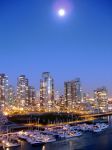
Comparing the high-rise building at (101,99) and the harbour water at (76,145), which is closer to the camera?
the harbour water at (76,145)

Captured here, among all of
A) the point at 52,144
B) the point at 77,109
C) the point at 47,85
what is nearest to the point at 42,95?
the point at 47,85

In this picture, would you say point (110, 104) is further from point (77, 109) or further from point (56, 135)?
point (56, 135)

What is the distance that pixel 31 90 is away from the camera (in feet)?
262

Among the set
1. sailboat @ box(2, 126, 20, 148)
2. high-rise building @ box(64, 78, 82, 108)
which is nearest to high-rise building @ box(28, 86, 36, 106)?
high-rise building @ box(64, 78, 82, 108)

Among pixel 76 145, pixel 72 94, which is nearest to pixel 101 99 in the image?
pixel 72 94

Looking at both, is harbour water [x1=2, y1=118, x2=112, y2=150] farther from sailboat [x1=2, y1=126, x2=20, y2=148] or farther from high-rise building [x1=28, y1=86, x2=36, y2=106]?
high-rise building [x1=28, y1=86, x2=36, y2=106]

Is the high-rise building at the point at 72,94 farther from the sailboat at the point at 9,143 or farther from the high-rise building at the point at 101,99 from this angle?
the sailboat at the point at 9,143

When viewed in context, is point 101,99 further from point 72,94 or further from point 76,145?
point 76,145

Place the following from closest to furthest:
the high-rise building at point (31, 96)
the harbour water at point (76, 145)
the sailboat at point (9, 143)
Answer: the sailboat at point (9, 143) → the harbour water at point (76, 145) → the high-rise building at point (31, 96)

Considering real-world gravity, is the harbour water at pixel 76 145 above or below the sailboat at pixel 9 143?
below

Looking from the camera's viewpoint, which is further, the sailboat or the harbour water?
the harbour water

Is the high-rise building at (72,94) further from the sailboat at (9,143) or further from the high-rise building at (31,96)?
the sailboat at (9,143)

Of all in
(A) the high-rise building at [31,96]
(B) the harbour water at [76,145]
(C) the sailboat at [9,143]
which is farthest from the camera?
(A) the high-rise building at [31,96]

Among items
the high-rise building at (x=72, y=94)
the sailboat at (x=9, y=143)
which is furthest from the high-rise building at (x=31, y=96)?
the sailboat at (x=9, y=143)
